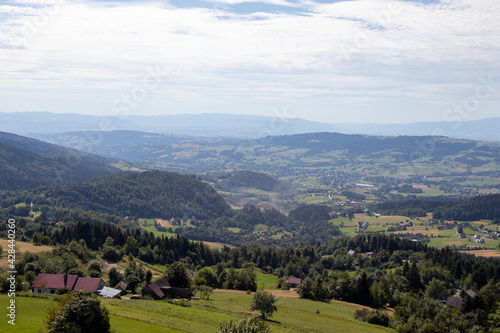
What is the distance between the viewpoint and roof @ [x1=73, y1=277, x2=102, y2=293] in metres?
48.9

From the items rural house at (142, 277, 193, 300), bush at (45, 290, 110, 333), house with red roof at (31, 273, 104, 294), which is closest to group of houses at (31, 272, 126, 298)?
house with red roof at (31, 273, 104, 294)

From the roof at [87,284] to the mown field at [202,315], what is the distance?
4.72 metres

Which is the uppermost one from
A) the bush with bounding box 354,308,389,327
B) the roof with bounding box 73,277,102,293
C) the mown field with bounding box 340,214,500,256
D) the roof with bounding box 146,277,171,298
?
the roof with bounding box 73,277,102,293

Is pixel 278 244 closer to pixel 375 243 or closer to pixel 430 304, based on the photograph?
pixel 375 243

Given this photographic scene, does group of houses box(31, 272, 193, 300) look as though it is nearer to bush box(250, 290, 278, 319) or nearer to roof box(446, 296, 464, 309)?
bush box(250, 290, 278, 319)

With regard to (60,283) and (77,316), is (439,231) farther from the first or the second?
(77,316)

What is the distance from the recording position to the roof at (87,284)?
4888cm

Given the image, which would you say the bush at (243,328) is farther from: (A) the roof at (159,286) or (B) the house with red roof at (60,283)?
(B) the house with red roof at (60,283)

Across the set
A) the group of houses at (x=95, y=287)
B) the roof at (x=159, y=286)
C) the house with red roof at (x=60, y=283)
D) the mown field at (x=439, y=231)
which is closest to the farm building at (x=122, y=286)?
the group of houses at (x=95, y=287)

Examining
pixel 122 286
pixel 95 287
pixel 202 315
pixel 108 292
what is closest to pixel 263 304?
pixel 202 315

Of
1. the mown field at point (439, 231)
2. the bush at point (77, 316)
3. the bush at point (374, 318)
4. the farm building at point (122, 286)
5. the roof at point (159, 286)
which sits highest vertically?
the bush at point (77, 316)

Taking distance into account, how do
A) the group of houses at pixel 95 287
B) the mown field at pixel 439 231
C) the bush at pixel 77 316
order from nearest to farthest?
the bush at pixel 77 316 < the group of houses at pixel 95 287 < the mown field at pixel 439 231

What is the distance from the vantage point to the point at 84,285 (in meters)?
49.4

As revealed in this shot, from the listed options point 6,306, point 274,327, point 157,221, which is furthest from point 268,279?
point 157,221
